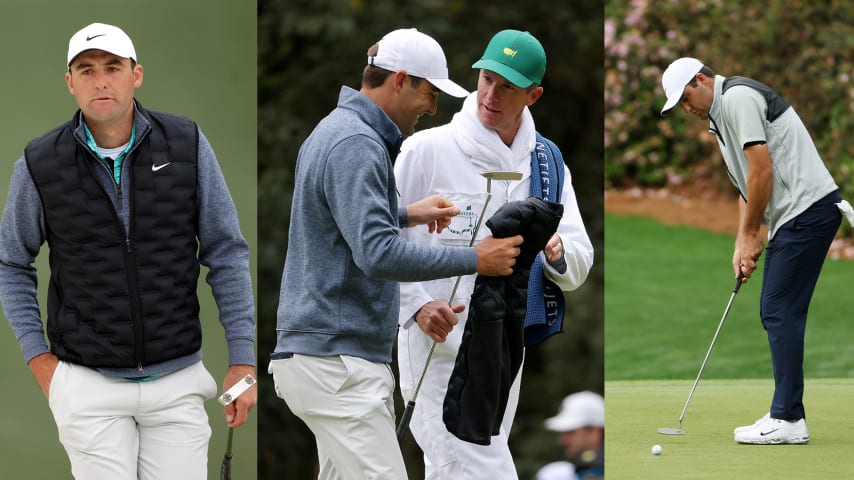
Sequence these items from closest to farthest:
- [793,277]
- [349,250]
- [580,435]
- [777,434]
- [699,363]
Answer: [349,250], [580,435], [777,434], [793,277], [699,363]

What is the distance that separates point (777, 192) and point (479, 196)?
232 cm

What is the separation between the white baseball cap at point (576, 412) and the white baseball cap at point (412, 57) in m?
1.79

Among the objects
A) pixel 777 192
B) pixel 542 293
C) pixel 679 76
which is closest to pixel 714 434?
pixel 777 192

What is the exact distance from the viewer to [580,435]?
4496mm

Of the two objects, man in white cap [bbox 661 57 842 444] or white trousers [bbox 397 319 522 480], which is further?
man in white cap [bbox 661 57 842 444]

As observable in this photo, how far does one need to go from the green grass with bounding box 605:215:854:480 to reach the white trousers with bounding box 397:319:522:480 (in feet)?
4.32

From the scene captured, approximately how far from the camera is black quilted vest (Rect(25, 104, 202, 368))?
9.80 feet

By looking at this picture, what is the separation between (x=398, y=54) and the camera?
2975 millimetres

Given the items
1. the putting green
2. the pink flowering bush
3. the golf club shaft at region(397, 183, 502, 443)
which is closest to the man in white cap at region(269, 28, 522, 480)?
the golf club shaft at region(397, 183, 502, 443)

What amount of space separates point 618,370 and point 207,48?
24.9 feet

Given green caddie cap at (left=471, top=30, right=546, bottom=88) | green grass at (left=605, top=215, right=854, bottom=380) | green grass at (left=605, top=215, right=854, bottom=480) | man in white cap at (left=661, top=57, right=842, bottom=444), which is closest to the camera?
green caddie cap at (left=471, top=30, right=546, bottom=88)

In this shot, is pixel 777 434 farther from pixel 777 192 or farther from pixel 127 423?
pixel 127 423

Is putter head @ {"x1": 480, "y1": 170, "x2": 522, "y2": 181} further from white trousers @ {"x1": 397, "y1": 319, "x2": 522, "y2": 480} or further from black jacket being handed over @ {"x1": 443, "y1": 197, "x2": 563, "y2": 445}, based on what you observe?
white trousers @ {"x1": 397, "y1": 319, "x2": 522, "y2": 480}

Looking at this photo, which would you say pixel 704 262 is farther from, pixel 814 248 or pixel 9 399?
pixel 9 399
